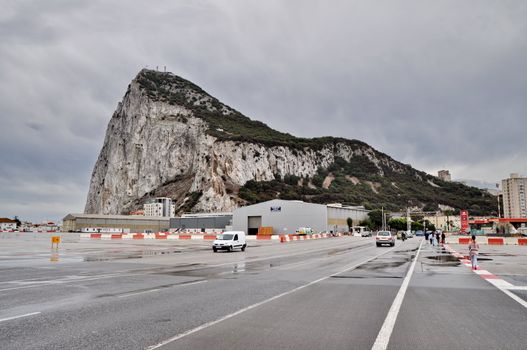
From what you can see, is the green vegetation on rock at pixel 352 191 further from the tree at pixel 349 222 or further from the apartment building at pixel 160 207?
the tree at pixel 349 222

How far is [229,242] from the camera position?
3275 centimetres

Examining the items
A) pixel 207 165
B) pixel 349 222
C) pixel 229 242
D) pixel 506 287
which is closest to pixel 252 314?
pixel 506 287

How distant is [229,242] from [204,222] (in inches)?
3151

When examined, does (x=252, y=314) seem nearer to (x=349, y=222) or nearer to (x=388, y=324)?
(x=388, y=324)

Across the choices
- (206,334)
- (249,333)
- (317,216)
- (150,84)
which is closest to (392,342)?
(249,333)

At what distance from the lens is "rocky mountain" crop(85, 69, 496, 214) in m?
141

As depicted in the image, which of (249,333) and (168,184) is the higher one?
(168,184)

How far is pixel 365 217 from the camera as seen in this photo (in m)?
124

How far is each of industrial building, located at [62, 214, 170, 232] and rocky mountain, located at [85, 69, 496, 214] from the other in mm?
9891

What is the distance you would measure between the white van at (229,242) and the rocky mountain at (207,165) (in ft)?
311

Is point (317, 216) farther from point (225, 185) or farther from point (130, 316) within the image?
point (130, 316)

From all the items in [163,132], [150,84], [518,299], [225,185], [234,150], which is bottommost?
[518,299]

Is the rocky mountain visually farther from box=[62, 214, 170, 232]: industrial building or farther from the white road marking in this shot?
the white road marking

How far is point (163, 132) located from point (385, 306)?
533 feet
